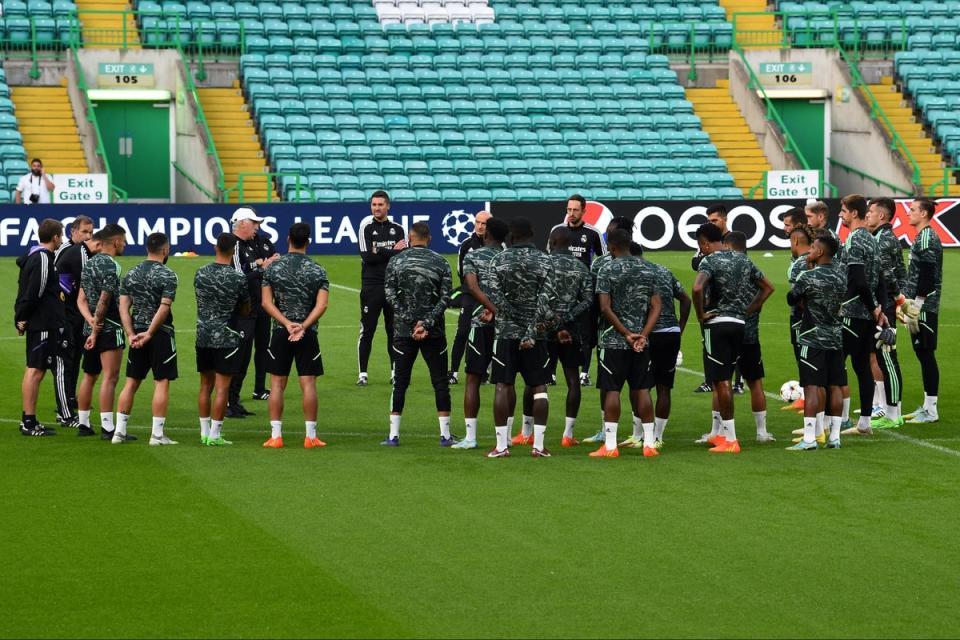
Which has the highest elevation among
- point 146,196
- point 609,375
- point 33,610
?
point 146,196

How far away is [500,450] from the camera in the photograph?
13.1 m

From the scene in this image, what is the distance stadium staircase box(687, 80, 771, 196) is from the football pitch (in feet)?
81.3

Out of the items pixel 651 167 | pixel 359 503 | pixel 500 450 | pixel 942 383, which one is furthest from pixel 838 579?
pixel 651 167

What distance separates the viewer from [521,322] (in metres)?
13.1

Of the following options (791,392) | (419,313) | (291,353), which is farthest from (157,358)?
(791,392)

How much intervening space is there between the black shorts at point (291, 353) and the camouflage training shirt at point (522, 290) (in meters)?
1.70

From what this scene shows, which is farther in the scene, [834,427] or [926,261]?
[926,261]

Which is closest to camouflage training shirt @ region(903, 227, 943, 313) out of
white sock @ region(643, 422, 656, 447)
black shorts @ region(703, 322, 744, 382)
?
black shorts @ region(703, 322, 744, 382)

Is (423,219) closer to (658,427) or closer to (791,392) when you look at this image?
(791,392)

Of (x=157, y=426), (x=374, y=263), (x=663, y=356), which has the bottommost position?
(x=157, y=426)

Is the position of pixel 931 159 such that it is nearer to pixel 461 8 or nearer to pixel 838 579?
pixel 461 8

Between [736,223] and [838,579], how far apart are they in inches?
1021

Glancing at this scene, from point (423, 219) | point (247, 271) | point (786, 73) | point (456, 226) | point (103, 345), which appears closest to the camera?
point (103, 345)

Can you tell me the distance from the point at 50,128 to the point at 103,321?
80.5ft
